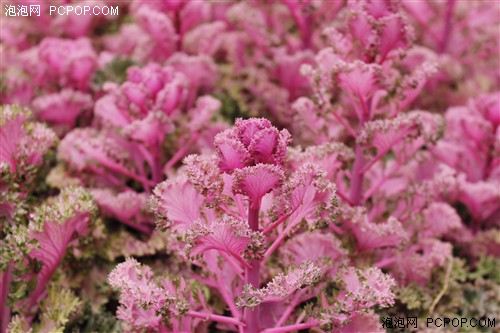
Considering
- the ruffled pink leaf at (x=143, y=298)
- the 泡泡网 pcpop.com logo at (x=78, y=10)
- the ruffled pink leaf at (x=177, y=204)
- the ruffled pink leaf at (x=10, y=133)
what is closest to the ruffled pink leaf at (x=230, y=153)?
the ruffled pink leaf at (x=177, y=204)

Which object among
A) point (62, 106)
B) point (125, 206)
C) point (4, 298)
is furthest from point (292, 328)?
point (62, 106)

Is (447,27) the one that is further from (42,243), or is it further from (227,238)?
(42,243)

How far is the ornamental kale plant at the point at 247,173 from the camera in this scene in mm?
984

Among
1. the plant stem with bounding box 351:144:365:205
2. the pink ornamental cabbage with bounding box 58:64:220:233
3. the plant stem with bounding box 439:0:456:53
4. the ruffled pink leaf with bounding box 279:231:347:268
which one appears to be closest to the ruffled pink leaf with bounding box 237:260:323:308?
the ruffled pink leaf with bounding box 279:231:347:268

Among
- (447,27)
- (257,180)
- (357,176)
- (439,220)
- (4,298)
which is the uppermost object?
Result: (447,27)

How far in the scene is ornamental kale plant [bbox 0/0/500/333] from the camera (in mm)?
984

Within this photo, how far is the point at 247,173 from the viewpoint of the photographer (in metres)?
0.89

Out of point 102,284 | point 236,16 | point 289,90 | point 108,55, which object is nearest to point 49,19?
point 108,55

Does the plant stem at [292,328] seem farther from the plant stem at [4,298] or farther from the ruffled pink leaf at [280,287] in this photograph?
A: the plant stem at [4,298]

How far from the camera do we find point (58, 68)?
1.55 metres

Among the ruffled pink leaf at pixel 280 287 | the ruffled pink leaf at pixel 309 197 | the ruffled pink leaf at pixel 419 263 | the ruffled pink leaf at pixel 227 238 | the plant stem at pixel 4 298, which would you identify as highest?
the ruffled pink leaf at pixel 309 197

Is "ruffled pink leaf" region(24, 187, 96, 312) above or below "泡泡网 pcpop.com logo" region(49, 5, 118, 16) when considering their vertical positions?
below

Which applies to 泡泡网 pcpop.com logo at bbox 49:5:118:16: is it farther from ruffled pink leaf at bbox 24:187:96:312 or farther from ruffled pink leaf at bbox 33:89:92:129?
ruffled pink leaf at bbox 24:187:96:312

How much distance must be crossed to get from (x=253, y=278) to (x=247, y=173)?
219mm
